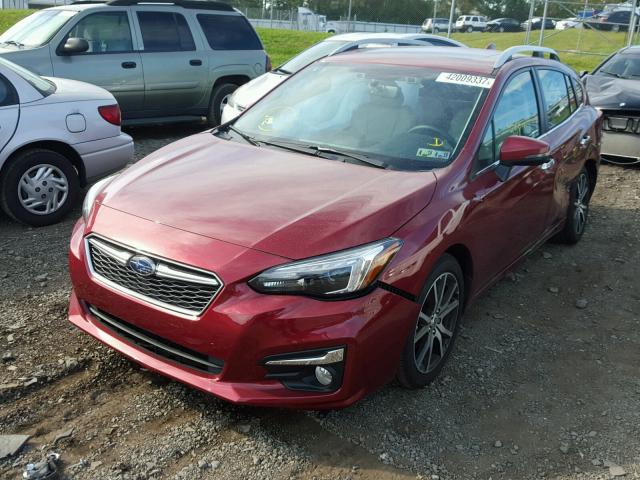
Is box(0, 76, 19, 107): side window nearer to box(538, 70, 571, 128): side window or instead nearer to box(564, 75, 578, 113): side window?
box(538, 70, 571, 128): side window

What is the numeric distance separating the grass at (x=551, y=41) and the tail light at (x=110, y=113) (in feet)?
52.6

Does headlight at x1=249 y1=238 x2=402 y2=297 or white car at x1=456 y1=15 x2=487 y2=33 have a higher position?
headlight at x1=249 y1=238 x2=402 y2=297

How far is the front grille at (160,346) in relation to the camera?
2898mm

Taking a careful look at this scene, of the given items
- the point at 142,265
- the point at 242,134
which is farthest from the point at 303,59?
the point at 142,265

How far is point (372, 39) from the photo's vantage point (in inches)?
381

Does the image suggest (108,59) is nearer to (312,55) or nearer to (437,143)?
(312,55)

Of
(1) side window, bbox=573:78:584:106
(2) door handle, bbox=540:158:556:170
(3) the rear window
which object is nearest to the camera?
(2) door handle, bbox=540:158:556:170

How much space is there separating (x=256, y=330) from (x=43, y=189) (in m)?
3.67

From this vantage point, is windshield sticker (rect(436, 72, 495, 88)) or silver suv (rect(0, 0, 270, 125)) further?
silver suv (rect(0, 0, 270, 125))

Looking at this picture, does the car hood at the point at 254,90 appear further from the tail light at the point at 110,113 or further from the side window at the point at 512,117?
the side window at the point at 512,117

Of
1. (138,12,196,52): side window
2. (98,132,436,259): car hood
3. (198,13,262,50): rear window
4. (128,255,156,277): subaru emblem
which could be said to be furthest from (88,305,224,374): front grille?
(198,13,262,50): rear window

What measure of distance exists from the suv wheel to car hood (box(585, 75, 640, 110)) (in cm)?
529

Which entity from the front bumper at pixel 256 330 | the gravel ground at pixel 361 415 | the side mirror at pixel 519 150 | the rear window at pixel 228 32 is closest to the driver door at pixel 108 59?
the rear window at pixel 228 32

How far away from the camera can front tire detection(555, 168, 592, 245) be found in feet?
18.5
